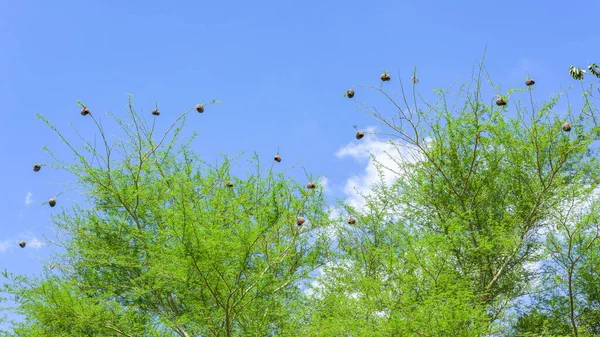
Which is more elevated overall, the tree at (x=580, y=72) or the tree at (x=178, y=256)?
the tree at (x=580, y=72)

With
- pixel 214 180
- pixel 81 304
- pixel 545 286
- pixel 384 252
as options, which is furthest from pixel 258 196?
pixel 545 286

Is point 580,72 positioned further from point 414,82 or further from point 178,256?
point 178,256

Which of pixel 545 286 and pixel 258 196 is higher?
pixel 258 196

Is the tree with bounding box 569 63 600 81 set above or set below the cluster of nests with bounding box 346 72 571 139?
above

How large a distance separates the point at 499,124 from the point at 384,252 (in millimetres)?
2838

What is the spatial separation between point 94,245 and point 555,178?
726cm

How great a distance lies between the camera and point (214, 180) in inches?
419

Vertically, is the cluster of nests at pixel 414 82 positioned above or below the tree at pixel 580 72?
below

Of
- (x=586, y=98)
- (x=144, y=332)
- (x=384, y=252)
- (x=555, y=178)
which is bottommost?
(x=144, y=332)

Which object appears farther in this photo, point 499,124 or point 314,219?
point 499,124

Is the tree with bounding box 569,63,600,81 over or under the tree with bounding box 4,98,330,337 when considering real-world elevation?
over

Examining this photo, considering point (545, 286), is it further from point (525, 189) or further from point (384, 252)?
point (384, 252)

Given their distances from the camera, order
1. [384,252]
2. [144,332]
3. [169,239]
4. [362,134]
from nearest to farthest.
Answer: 1. [169,239]
2. [362,134]
3. [144,332]
4. [384,252]

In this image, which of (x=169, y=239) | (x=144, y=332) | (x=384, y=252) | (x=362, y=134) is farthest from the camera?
(x=384, y=252)
